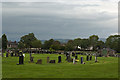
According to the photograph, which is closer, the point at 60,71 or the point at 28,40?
the point at 60,71

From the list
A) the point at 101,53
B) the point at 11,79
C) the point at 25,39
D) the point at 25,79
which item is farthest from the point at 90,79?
the point at 25,39

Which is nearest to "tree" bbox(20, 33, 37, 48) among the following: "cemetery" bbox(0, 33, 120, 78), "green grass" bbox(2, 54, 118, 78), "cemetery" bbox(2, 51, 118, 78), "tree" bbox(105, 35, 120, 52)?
"cemetery" bbox(0, 33, 120, 78)

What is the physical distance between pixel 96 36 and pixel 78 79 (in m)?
135

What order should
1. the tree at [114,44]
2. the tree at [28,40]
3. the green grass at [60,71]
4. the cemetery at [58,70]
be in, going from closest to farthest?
the green grass at [60,71], the cemetery at [58,70], the tree at [114,44], the tree at [28,40]

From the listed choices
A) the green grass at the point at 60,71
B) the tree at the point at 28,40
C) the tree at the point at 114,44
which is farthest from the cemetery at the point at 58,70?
the tree at the point at 28,40

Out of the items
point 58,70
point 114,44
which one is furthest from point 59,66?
point 114,44

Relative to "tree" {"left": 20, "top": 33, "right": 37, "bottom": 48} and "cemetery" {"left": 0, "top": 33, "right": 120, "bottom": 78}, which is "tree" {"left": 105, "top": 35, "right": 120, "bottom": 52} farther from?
"tree" {"left": 20, "top": 33, "right": 37, "bottom": 48}

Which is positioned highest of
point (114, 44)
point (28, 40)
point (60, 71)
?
point (28, 40)

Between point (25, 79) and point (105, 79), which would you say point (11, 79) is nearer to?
point (25, 79)

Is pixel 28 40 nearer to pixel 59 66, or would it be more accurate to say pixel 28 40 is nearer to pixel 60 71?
pixel 59 66

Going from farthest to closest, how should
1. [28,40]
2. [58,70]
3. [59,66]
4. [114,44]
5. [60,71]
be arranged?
[28,40]
[114,44]
[59,66]
[58,70]
[60,71]

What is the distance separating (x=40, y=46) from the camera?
127875 mm

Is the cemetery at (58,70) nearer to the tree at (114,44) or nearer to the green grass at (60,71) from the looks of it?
the green grass at (60,71)

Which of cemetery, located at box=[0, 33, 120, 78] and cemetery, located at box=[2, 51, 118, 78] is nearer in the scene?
cemetery, located at box=[2, 51, 118, 78]
